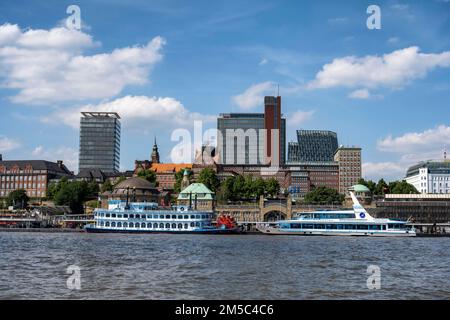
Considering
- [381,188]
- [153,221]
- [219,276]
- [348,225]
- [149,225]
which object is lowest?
[219,276]

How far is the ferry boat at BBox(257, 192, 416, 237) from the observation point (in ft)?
329

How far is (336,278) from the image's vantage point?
119 ft

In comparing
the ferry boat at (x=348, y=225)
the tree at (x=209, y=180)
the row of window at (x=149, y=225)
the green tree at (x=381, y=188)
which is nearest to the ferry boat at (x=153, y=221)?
the row of window at (x=149, y=225)

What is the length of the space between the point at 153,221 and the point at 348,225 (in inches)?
1407

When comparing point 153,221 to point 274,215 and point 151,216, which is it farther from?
point 274,215

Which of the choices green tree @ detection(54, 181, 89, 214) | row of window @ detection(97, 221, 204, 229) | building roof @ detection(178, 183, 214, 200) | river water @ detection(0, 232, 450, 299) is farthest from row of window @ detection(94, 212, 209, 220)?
green tree @ detection(54, 181, 89, 214)

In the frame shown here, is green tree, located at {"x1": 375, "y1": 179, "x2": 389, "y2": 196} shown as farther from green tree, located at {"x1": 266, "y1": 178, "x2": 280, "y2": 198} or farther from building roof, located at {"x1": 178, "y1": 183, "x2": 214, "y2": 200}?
building roof, located at {"x1": 178, "y1": 183, "x2": 214, "y2": 200}

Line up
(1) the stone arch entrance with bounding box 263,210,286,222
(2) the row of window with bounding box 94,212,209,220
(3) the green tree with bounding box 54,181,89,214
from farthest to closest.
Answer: (3) the green tree with bounding box 54,181,89,214 < (1) the stone arch entrance with bounding box 263,210,286,222 < (2) the row of window with bounding box 94,212,209,220

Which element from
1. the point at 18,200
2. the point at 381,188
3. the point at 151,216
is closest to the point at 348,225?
the point at 151,216

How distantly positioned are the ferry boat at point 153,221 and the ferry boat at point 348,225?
47.8 feet

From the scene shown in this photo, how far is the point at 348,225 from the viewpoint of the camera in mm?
101875

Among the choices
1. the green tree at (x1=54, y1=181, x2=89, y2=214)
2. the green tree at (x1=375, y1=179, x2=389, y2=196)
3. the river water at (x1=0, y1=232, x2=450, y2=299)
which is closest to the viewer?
the river water at (x1=0, y1=232, x2=450, y2=299)

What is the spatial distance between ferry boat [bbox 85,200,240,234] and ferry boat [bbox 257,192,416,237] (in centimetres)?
1456

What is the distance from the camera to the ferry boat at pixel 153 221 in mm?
107875
